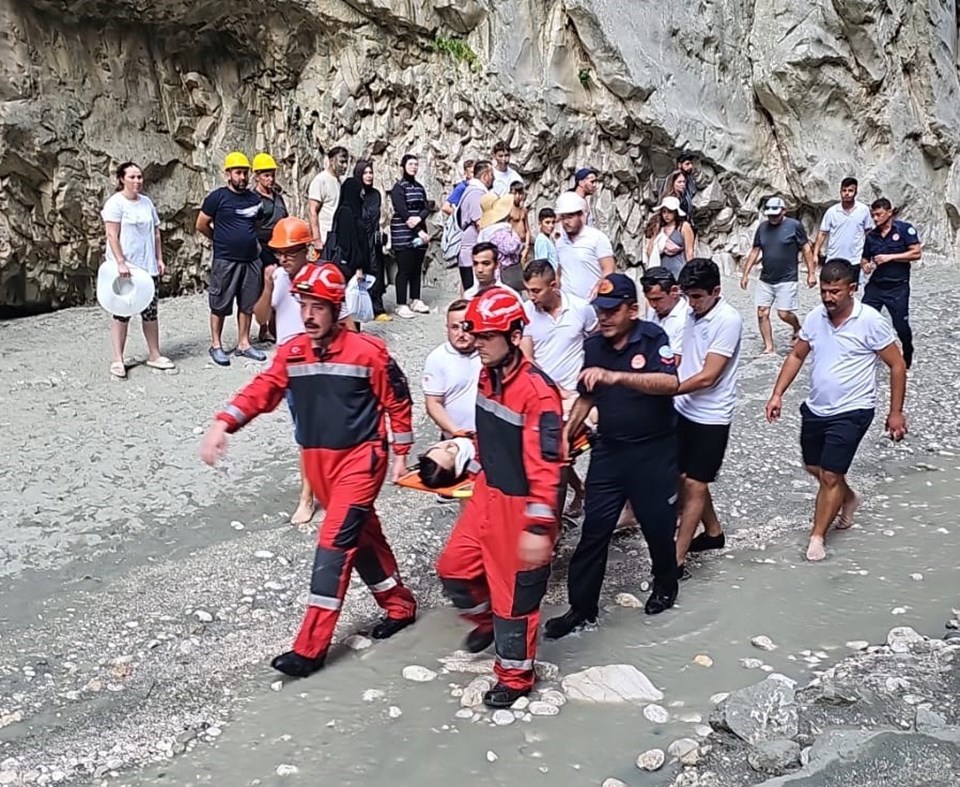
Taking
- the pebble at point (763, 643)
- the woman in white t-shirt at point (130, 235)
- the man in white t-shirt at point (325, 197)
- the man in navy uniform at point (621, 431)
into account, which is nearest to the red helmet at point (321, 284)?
the man in navy uniform at point (621, 431)

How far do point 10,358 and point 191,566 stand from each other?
529 centimetres

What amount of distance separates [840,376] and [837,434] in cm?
33

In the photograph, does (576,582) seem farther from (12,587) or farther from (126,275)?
(126,275)

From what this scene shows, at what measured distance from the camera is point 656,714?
13.2ft

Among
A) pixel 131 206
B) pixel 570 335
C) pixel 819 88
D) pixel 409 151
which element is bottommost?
pixel 570 335

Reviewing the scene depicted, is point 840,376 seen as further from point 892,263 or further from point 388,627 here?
point 892,263

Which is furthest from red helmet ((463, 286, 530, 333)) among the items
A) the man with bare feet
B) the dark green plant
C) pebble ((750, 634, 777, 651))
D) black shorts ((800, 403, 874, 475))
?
the dark green plant

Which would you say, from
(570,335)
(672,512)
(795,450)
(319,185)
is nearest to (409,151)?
(319,185)

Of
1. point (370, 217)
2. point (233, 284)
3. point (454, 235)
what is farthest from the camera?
point (454, 235)

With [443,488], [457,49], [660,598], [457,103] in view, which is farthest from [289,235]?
[457,49]

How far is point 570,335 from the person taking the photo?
215 inches

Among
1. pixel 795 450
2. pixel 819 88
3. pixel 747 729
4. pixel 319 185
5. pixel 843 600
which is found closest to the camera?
pixel 747 729

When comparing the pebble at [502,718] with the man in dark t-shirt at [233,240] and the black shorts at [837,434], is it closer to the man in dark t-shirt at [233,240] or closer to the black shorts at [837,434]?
the black shorts at [837,434]

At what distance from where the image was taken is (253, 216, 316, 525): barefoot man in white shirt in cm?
573
